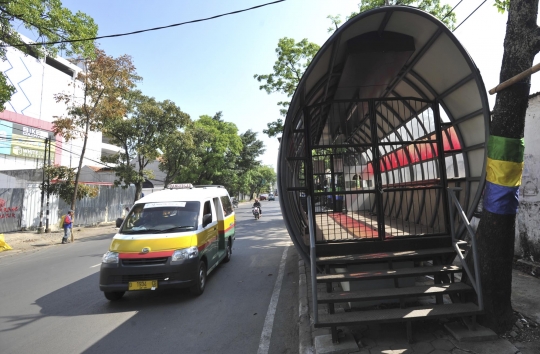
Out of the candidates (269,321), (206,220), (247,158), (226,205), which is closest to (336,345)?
(269,321)

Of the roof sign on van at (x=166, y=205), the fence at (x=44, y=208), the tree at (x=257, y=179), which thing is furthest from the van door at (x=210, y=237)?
the tree at (x=257, y=179)

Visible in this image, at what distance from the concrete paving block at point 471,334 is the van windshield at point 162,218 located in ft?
14.7

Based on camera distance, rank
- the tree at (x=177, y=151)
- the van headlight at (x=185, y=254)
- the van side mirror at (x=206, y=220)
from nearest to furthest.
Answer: the van headlight at (x=185, y=254)
the van side mirror at (x=206, y=220)
the tree at (x=177, y=151)

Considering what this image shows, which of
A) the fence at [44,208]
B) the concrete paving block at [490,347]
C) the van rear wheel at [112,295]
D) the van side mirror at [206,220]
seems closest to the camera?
the concrete paving block at [490,347]

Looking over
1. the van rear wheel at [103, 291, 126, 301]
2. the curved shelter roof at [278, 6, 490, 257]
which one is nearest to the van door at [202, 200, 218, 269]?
the van rear wheel at [103, 291, 126, 301]

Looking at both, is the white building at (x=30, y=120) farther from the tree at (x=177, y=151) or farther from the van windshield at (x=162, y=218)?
the van windshield at (x=162, y=218)

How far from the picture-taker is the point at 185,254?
5.36 m

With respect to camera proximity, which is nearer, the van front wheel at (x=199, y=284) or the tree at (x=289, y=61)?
the van front wheel at (x=199, y=284)

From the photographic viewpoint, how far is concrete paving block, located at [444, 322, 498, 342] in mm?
3322

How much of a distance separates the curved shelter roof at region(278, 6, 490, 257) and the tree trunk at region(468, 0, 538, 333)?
0.61 m

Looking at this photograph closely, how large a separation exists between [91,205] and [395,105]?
20783mm

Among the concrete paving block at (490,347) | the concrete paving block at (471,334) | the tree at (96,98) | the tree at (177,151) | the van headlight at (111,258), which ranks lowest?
the concrete paving block at (490,347)

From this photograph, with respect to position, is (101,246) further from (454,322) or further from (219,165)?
(219,165)

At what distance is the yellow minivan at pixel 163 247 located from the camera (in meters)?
5.16
